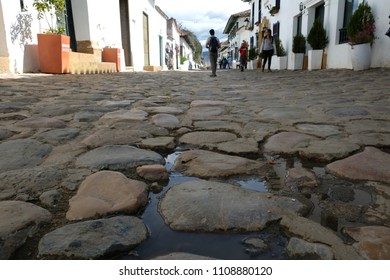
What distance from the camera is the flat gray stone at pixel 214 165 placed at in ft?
4.20

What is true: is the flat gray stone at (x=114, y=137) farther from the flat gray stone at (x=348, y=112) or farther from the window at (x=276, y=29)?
the window at (x=276, y=29)

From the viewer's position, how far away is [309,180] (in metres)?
1.18

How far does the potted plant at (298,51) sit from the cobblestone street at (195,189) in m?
9.64

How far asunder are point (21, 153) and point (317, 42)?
976cm

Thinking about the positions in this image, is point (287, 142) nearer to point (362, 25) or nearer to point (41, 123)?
point (41, 123)

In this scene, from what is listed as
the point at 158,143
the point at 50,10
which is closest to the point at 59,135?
the point at 158,143

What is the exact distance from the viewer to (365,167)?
1274mm

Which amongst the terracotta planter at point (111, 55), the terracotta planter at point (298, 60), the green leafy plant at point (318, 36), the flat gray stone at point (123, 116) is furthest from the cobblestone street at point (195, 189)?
the terracotta planter at point (298, 60)

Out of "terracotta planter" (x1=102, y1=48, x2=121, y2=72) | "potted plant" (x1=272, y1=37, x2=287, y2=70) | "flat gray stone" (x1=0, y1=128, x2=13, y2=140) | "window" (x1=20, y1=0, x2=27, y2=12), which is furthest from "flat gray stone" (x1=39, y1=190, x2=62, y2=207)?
"potted plant" (x1=272, y1=37, x2=287, y2=70)

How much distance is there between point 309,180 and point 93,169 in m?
0.87
